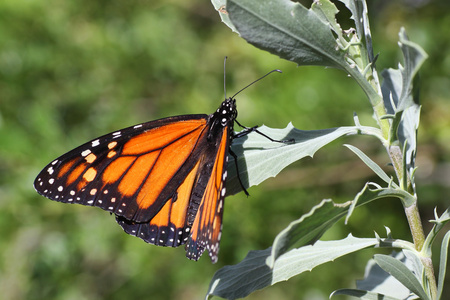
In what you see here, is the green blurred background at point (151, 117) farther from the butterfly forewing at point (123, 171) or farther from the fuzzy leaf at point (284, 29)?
the fuzzy leaf at point (284, 29)

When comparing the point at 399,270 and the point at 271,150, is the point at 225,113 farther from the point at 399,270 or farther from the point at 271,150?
the point at 399,270

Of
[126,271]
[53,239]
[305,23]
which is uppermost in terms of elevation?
[305,23]

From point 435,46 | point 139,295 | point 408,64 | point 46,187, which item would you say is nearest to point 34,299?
point 139,295

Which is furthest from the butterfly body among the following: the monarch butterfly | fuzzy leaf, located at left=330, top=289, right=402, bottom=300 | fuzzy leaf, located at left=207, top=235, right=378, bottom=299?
fuzzy leaf, located at left=330, top=289, right=402, bottom=300

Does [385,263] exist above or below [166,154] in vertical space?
below

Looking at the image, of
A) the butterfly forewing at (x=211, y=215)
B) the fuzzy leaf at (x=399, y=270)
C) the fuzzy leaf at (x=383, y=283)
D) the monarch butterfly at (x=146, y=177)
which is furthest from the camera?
the monarch butterfly at (x=146, y=177)

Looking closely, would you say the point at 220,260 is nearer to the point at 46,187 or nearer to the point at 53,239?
the point at 53,239

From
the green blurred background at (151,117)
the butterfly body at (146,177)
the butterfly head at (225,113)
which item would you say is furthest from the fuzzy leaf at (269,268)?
the green blurred background at (151,117)
